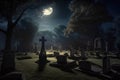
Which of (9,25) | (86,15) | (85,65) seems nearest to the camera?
(85,65)

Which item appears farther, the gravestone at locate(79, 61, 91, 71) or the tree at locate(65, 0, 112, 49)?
the tree at locate(65, 0, 112, 49)

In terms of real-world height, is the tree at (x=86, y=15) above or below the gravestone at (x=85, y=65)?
above

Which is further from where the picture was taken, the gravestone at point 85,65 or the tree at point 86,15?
the tree at point 86,15

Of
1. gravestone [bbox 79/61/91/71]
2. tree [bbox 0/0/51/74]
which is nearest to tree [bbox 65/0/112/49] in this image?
tree [bbox 0/0/51/74]

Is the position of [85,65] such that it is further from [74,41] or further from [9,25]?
[74,41]

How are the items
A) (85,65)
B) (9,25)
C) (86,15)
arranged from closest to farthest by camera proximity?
(85,65) < (9,25) < (86,15)

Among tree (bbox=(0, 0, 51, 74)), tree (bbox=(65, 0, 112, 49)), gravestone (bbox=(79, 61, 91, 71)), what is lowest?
gravestone (bbox=(79, 61, 91, 71))

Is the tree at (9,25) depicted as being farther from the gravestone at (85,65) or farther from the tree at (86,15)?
the tree at (86,15)

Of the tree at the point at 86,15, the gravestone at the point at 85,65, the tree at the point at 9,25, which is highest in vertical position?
the tree at the point at 86,15

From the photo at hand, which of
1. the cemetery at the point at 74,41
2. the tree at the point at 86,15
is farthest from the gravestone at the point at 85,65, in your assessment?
the tree at the point at 86,15

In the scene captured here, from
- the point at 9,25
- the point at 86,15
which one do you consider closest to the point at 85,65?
the point at 9,25

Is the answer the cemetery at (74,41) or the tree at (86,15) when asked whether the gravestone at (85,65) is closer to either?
the cemetery at (74,41)

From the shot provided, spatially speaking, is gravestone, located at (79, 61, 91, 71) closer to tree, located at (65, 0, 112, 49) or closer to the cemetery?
the cemetery

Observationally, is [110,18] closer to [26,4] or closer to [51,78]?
[26,4]
